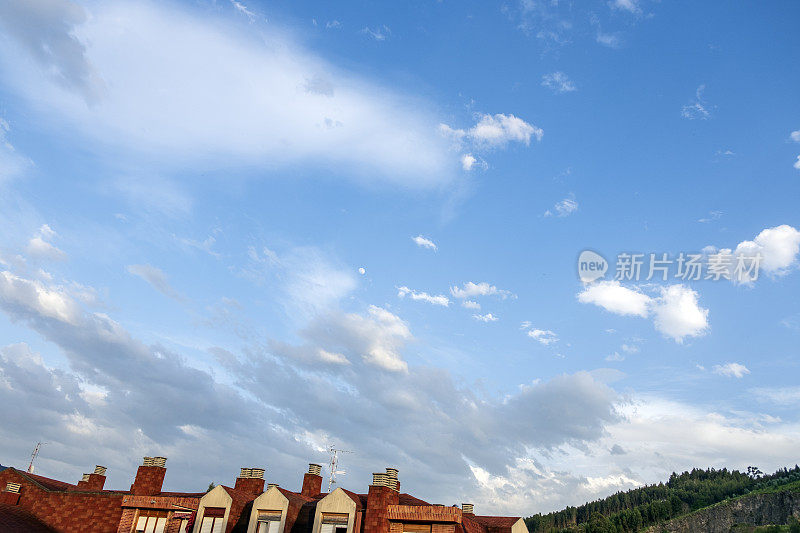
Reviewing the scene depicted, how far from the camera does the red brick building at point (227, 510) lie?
3875cm

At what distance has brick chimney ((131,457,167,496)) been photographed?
45.1 metres

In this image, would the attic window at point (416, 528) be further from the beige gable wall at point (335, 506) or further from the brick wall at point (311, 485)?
the brick wall at point (311, 485)

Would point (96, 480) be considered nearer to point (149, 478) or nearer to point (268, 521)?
point (149, 478)

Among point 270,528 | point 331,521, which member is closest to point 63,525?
point 270,528

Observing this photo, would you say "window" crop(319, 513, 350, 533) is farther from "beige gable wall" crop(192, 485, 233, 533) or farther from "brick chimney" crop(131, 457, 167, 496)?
"brick chimney" crop(131, 457, 167, 496)

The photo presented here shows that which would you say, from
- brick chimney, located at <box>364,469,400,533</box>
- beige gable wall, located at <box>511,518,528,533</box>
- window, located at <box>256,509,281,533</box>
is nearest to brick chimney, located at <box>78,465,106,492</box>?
window, located at <box>256,509,281,533</box>

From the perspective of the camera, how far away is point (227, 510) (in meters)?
41.4

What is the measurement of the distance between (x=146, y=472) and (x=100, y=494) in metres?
3.85

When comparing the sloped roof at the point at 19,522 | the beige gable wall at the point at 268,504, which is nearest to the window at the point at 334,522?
the beige gable wall at the point at 268,504

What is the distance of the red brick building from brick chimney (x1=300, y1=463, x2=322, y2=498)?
2094 mm

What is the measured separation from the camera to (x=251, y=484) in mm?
47344

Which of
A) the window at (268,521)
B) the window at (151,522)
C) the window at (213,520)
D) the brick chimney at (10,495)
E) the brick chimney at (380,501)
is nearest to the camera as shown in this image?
the brick chimney at (380,501)

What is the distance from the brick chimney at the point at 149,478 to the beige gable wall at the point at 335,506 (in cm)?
1486

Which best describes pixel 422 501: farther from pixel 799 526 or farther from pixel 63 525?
pixel 799 526
